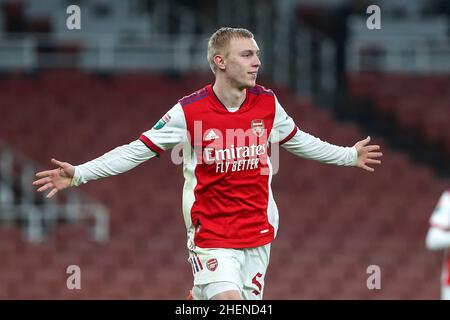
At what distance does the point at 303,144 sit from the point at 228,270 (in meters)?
0.87

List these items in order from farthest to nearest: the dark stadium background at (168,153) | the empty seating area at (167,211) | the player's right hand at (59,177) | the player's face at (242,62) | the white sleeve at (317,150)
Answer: the dark stadium background at (168,153), the empty seating area at (167,211), the white sleeve at (317,150), the player's face at (242,62), the player's right hand at (59,177)

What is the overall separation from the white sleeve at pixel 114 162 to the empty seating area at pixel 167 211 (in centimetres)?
572

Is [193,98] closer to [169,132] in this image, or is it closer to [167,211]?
[169,132]

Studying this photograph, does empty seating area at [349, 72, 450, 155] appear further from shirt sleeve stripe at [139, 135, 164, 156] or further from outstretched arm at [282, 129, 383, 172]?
shirt sleeve stripe at [139, 135, 164, 156]

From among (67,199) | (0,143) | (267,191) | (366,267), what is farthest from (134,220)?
(267,191)

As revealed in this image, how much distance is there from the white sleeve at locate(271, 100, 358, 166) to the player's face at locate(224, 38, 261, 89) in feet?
0.97

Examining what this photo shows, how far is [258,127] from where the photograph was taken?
591 centimetres

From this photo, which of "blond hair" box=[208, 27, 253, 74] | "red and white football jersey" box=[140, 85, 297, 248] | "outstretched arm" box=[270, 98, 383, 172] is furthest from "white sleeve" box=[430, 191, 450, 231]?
"blond hair" box=[208, 27, 253, 74]

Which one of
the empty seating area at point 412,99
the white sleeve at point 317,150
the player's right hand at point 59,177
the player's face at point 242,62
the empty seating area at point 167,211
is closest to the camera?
the player's right hand at point 59,177

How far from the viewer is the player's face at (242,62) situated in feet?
19.0

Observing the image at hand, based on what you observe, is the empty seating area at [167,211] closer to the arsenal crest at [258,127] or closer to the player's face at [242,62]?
the arsenal crest at [258,127]

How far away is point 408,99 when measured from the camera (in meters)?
15.7

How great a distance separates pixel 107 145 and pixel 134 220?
1.18 meters

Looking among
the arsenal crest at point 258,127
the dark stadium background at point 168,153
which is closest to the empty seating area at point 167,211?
the dark stadium background at point 168,153
